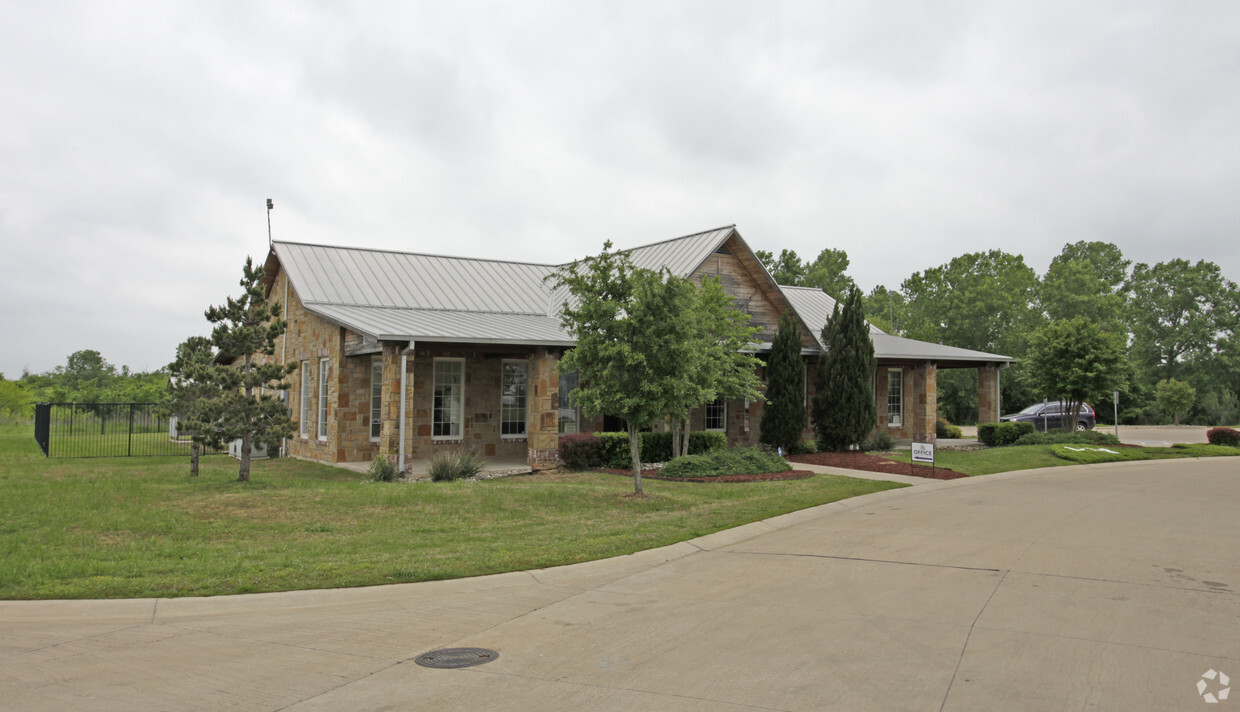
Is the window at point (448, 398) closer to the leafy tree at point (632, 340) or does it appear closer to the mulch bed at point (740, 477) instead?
the mulch bed at point (740, 477)

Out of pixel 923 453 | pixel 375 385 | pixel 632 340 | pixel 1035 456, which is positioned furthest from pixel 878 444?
pixel 375 385

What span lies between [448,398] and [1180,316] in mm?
53557

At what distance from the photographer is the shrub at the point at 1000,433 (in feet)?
87.7

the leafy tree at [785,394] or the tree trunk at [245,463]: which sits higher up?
the leafy tree at [785,394]

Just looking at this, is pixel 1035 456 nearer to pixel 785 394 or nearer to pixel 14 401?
pixel 785 394

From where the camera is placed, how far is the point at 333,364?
66.4 feet

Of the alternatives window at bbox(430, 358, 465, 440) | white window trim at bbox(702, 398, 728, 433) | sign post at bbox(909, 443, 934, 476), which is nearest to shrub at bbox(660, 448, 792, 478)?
sign post at bbox(909, 443, 934, 476)

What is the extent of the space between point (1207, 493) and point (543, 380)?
13498mm

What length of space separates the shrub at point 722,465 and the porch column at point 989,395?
13.1 meters

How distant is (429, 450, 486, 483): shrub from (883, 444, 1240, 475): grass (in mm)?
11039

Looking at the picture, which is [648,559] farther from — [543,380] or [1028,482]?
[1028,482]

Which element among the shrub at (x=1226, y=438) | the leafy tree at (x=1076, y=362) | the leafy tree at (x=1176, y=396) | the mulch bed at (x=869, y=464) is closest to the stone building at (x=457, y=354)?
the leafy tree at (x=1076, y=362)

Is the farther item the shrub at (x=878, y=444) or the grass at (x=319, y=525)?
the shrub at (x=878, y=444)

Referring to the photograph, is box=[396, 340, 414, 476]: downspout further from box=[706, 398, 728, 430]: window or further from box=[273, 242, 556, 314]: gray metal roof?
box=[706, 398, 728, 430]: window
